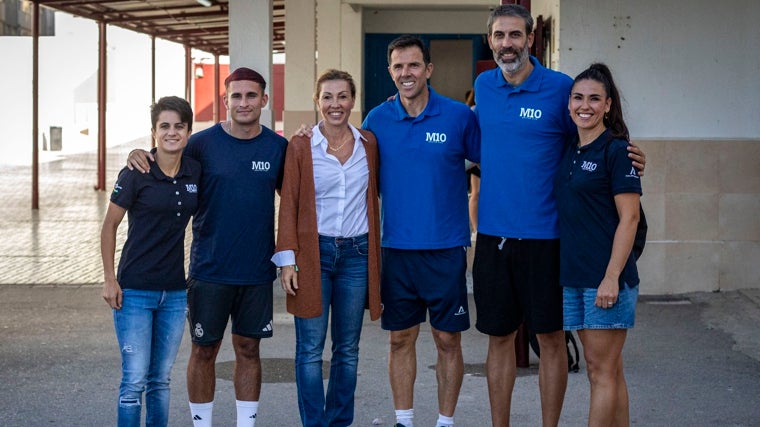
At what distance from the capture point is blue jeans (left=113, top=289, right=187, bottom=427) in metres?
Answer: 5.38

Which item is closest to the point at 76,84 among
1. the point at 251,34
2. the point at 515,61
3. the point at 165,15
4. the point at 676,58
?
the point at 165,15

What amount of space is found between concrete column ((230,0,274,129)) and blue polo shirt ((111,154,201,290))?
5645 mm

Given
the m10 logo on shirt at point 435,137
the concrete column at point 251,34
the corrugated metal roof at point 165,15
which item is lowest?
the m10 logo on shirt at point 435,137

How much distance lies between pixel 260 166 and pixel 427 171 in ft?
2.69

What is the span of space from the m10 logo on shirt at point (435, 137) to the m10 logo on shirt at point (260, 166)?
0.80 m

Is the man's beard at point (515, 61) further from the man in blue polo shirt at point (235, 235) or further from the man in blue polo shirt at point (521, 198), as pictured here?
the man in blue polo shirt at point (235, 235)

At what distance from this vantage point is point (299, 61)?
55.1 ft

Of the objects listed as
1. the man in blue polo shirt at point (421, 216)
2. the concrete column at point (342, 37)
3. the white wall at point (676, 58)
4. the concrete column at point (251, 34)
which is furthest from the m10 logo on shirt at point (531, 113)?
the concrete column at point (342, 37)

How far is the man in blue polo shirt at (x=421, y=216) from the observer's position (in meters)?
5.85

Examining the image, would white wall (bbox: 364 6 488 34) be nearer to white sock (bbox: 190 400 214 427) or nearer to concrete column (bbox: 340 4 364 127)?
concrete column (bbox: 340 4 364 127)

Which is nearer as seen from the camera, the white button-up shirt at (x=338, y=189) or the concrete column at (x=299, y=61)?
the white button-up shirt at (x=338, y=189)

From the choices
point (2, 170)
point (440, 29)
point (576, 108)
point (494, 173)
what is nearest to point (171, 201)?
point (494, 173)

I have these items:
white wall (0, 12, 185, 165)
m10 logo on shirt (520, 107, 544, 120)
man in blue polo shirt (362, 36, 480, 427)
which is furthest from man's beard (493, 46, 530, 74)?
white wall (0, 12, 185, 165)

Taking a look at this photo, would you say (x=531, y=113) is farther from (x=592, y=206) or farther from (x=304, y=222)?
(x=304, y=222)
